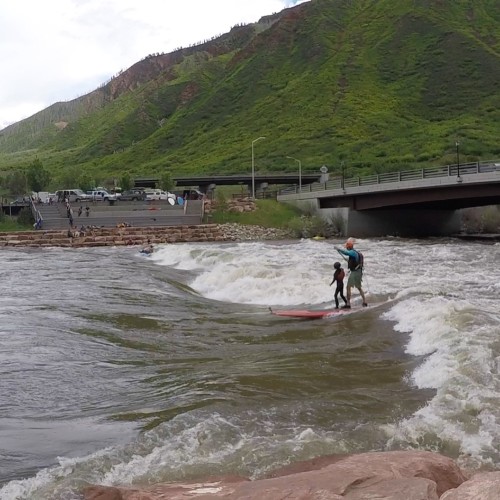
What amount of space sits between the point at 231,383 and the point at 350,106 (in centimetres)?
13900

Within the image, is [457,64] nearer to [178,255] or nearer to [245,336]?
[178,255]

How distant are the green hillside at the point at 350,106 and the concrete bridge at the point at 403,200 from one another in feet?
112

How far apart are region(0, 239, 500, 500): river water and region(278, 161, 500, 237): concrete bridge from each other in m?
27.9

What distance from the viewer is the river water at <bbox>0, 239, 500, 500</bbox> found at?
8.13 metres

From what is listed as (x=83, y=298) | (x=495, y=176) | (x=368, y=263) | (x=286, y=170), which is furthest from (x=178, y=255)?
(x=286, y=170)

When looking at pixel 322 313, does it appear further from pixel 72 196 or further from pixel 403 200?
pixel 72 196

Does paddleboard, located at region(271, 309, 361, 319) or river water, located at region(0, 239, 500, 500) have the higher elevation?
paddleboard, located at region(271, 309, 361, 319)

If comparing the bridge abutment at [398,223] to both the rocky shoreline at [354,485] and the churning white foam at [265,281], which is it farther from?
the rocky shoreline at [354,485]

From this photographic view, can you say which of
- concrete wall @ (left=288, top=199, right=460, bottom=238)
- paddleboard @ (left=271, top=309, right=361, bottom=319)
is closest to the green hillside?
concrete wall @ (left=288, top=199, right=460, bottom=238)

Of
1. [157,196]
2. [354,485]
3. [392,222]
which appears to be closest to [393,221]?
[392,222]

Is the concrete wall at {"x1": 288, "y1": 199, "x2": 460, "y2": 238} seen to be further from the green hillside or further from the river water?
the river water

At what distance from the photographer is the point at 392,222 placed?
61250 millimetres

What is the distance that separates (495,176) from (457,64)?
121m

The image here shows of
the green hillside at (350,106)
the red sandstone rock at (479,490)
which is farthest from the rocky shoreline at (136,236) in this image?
the red sandstone rock at (479,490)
